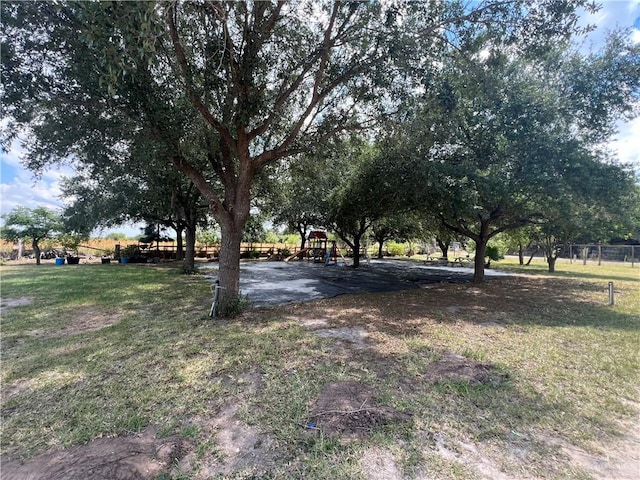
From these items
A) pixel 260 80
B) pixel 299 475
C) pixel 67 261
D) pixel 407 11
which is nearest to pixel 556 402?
pixel 299 475

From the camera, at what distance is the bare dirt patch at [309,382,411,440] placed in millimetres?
2447

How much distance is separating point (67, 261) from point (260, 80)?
61.2 ft

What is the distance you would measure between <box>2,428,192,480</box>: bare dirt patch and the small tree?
19464 mm

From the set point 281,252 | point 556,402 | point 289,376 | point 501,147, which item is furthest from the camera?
point 281,252

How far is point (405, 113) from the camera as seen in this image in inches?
246

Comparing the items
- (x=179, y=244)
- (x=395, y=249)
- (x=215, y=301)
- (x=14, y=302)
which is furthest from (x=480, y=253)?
(x=395, y=249)

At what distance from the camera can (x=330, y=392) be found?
301 cm

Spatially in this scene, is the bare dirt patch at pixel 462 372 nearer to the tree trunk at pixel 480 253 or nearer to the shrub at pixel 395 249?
the tree trunk at pixel 480 253

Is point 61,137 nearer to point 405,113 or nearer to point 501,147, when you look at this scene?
point 405,113

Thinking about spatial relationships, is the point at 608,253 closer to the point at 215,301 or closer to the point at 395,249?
the point at 395,249

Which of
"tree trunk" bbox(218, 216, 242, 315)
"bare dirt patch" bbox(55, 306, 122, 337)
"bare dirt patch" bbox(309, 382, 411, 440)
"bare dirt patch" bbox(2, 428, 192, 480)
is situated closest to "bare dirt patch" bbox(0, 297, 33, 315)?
"bare dirt patch" bbox(55, 306, 122, 337)

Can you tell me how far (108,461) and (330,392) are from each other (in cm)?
178

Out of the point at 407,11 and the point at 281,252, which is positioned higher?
the point at 407,11

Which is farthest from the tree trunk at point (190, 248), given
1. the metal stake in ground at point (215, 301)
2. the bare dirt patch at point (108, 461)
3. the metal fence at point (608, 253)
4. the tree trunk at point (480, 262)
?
the metal fence at point (608, 253)
